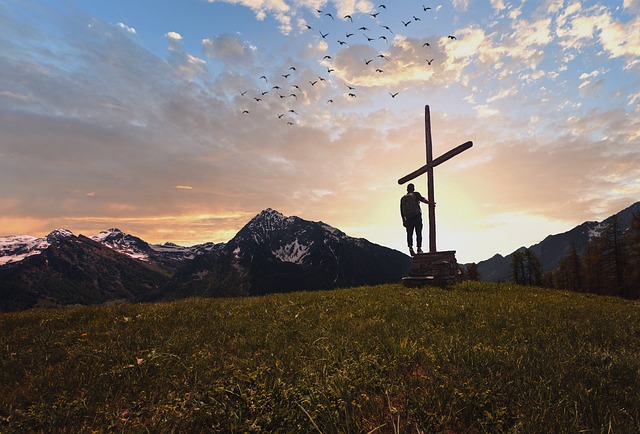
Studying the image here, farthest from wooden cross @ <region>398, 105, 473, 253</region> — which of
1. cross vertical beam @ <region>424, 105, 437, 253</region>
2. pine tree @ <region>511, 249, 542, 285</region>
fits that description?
pine tree @ <region>511, 249, 542, 285</region>

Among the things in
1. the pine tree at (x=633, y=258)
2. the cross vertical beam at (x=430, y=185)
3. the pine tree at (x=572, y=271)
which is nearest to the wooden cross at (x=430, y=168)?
the cross vertical beam at (x=430, y=185)

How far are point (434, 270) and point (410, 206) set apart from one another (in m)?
3.83

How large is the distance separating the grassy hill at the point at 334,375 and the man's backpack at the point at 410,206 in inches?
385

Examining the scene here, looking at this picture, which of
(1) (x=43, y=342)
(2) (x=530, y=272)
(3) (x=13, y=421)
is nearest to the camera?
(3) (x=13, y=421)

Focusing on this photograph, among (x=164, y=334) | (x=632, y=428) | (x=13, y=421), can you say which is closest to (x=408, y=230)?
(x=164, y=334)

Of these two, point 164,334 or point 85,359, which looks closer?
point 85,359

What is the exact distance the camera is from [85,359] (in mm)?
5871

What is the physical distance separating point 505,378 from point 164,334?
701cm

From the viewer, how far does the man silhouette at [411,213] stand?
1756cm

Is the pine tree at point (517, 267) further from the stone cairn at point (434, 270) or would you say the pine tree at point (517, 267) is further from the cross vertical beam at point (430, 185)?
the stone cairn at point (434, 270)

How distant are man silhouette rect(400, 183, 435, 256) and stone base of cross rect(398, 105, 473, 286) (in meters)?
0.61

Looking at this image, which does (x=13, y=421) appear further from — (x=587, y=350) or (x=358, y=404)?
(x=587, y=350)

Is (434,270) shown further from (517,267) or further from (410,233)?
(517,267)

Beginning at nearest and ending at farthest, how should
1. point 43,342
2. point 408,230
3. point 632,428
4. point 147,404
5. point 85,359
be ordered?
point 632,428 → point 147,404 → point 85,359 → point 43,342 → point 408,230
